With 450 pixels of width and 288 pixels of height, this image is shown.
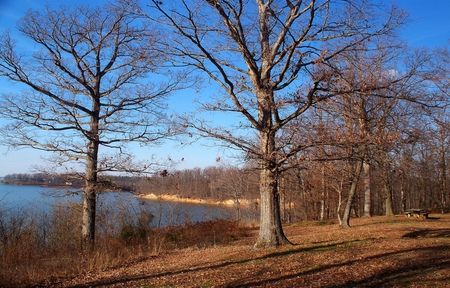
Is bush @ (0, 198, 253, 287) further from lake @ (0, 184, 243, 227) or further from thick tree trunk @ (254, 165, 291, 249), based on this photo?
thick tree trunk @ (254, 165, 291, 249)

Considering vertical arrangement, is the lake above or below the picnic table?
above

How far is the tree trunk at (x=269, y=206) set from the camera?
357 inches

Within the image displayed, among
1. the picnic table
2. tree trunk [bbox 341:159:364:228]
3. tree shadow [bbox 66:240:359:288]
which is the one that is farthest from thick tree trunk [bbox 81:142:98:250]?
the picnic table

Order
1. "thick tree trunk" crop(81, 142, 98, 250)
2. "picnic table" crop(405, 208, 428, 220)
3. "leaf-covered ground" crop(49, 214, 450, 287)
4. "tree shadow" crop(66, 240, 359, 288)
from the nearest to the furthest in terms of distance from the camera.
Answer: "leaf-covered ground" crop(49, 214, 450, 287) → "tree shadow" crop(66, 240, 359, 288) → "thick tree trunk" crop(81, 142, 98, 250) → "picnic table" crop(405, 208, 428, 220)

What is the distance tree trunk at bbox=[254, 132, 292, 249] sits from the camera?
9.08 metres

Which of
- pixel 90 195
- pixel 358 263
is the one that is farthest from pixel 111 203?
pixel 358 263

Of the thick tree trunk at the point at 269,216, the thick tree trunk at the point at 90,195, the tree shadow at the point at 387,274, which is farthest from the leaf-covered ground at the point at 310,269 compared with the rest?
the thick tree trunk at the point at 90,195

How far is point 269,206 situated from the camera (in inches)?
362

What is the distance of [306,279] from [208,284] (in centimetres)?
164

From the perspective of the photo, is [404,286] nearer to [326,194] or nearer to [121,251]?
[121,251]

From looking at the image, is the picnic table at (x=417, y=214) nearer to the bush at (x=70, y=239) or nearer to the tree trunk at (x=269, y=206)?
Answer: the bush at (x=70, y=239)

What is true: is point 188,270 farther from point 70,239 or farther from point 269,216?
point 70,239

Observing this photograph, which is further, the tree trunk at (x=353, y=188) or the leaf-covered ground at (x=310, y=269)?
the tree trunk at (x=353, y=188)

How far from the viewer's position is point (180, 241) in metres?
16.1
